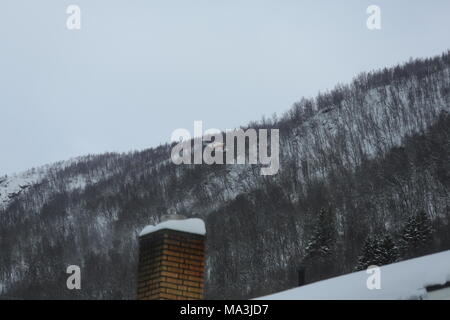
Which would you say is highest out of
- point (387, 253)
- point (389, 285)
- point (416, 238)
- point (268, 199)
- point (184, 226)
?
point (268, 199)

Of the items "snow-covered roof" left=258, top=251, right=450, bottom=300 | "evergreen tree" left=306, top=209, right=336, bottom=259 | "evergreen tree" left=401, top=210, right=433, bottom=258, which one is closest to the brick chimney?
"snow-covered roof" left=258, top=251, right=450, bottom=300

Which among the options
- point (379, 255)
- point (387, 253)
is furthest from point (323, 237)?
point (387, 253)

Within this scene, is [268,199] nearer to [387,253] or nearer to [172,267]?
[387,253]

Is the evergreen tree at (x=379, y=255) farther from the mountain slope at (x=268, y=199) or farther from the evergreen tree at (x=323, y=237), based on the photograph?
the evergreen tree at (x=323, y=237)

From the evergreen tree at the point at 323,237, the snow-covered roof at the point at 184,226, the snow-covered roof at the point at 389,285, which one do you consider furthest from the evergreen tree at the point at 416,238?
the snow-covered roof at the point at 389,285

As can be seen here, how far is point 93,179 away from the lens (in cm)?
13988

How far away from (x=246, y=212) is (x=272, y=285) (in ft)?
85.0

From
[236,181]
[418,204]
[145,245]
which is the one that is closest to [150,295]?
[145,245]

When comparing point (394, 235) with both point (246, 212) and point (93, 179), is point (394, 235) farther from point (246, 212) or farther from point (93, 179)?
point (93, 179)

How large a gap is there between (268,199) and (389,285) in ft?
315

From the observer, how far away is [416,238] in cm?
6612

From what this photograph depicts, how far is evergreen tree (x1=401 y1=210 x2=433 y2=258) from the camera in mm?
62375
